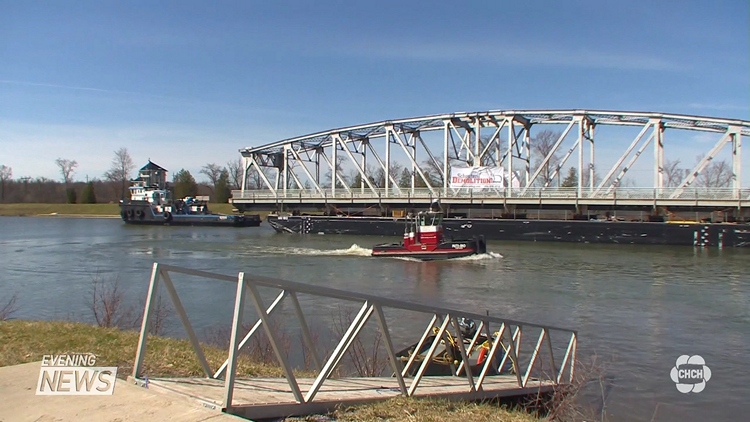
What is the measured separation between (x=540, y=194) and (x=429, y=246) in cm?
2372

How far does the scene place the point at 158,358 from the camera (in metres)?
7.56

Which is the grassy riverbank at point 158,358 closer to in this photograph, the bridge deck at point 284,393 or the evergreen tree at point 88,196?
the bridge deck at point 284,393

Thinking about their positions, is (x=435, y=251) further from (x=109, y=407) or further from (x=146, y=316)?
(x=109, y=407)

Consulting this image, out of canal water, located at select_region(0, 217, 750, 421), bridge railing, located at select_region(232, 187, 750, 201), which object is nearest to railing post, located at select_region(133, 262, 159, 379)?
canal water, located at select_region(0, 217, 750, 421)

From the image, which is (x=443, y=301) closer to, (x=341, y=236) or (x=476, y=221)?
(x=476, y=221)

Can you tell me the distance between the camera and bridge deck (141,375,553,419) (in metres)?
4.59

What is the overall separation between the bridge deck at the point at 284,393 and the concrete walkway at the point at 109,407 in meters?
0.18

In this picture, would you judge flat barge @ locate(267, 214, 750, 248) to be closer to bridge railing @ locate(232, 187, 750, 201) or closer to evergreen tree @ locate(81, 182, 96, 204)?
bridge railing @ locate(232, 187, 750, 201)

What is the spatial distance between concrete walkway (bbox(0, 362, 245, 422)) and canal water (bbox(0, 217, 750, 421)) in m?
7.31

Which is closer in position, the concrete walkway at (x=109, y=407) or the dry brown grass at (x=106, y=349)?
the concrete walkway at (x=109, y=407)

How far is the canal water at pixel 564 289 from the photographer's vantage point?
1145cm

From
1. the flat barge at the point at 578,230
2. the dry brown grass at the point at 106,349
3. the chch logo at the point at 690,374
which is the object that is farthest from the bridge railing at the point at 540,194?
the dry brown grass at the point at 106,349

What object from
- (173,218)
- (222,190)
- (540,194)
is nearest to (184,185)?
(222,190)

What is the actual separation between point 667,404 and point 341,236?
171 ft
